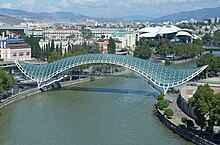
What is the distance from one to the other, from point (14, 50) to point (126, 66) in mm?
14163

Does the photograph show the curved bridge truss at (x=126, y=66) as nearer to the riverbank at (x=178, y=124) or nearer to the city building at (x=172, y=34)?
the riverbank at (x=178, y=124)

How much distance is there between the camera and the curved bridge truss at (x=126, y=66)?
21.1 metres

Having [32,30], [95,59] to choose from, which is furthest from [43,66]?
[32,30]

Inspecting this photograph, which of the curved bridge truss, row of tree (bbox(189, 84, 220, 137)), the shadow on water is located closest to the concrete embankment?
row of tree (bbox(189, 84, 220, 137))

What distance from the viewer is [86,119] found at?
56.3 ft

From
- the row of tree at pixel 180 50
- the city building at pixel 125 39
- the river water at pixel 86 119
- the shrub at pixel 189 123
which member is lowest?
the river water at pixel 86 119

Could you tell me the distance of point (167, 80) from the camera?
829 inches

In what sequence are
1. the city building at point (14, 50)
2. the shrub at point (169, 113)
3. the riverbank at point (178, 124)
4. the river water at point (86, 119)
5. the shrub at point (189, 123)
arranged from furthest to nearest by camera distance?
the city building at point (14, 50) < the shrub at point (169, 113) < the shrub at point (189, 123) < the river water at point (86, 119) < the riverbank at point (178, 124)

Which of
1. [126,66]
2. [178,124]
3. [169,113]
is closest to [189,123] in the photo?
[178,124]

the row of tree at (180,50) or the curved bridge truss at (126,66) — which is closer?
the curved bridge truss at (126,66)

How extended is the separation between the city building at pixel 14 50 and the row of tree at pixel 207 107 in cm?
2181

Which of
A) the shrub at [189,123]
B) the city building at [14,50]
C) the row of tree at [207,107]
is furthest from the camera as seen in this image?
the city building at [14,50]

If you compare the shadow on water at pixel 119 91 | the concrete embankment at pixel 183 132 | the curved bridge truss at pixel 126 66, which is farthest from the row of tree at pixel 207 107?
the shadow on water at pixel 119 91

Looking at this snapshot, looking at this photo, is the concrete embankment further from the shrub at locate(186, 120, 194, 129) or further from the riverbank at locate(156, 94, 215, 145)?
the shrub at locate(186, 120, 194, 129)
